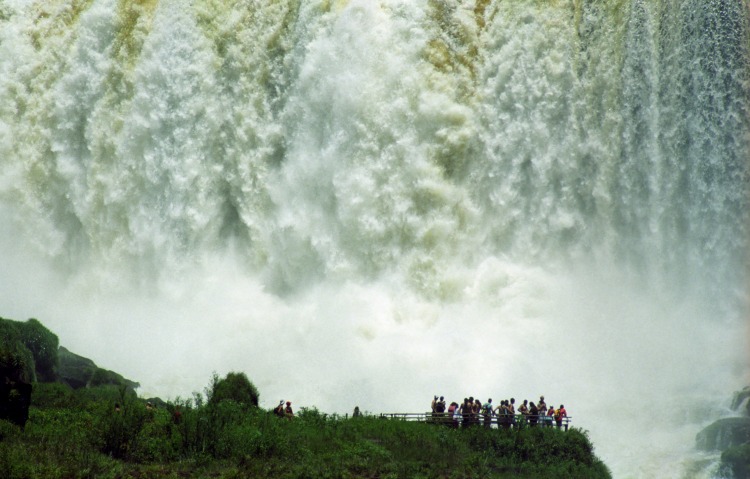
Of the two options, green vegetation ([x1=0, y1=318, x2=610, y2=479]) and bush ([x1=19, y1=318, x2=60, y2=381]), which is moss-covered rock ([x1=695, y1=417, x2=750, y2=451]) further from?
bush ([x1=19, y1=318, x2=60, y2=381])

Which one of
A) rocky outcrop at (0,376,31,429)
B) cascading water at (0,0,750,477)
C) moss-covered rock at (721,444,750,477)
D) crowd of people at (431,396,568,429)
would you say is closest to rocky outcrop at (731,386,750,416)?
cascading water at (0,0,750,477)

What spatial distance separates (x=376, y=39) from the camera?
121ft

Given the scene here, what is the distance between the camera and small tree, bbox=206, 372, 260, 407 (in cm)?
2944

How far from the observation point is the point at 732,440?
28000 millimetres

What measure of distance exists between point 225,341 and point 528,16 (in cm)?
1387

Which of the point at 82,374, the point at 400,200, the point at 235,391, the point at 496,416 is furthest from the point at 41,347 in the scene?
the point at 496,416

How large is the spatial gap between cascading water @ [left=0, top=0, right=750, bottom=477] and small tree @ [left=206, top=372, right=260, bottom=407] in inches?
138

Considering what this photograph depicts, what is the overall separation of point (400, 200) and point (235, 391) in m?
9.24

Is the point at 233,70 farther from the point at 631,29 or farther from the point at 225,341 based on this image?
the point at 631,29

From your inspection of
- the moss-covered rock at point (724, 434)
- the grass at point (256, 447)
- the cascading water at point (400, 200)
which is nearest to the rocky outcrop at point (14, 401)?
the grass at point (256, 447)

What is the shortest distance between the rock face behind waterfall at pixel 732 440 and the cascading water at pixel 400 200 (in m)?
0.76

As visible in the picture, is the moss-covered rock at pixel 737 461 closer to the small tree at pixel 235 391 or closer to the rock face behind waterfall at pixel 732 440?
the rock face behind waterfall at pixel 732 440

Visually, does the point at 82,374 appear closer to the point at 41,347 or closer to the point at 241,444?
the point at 41,347

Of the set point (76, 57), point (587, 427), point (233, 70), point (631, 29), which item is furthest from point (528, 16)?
point (76, 57)
